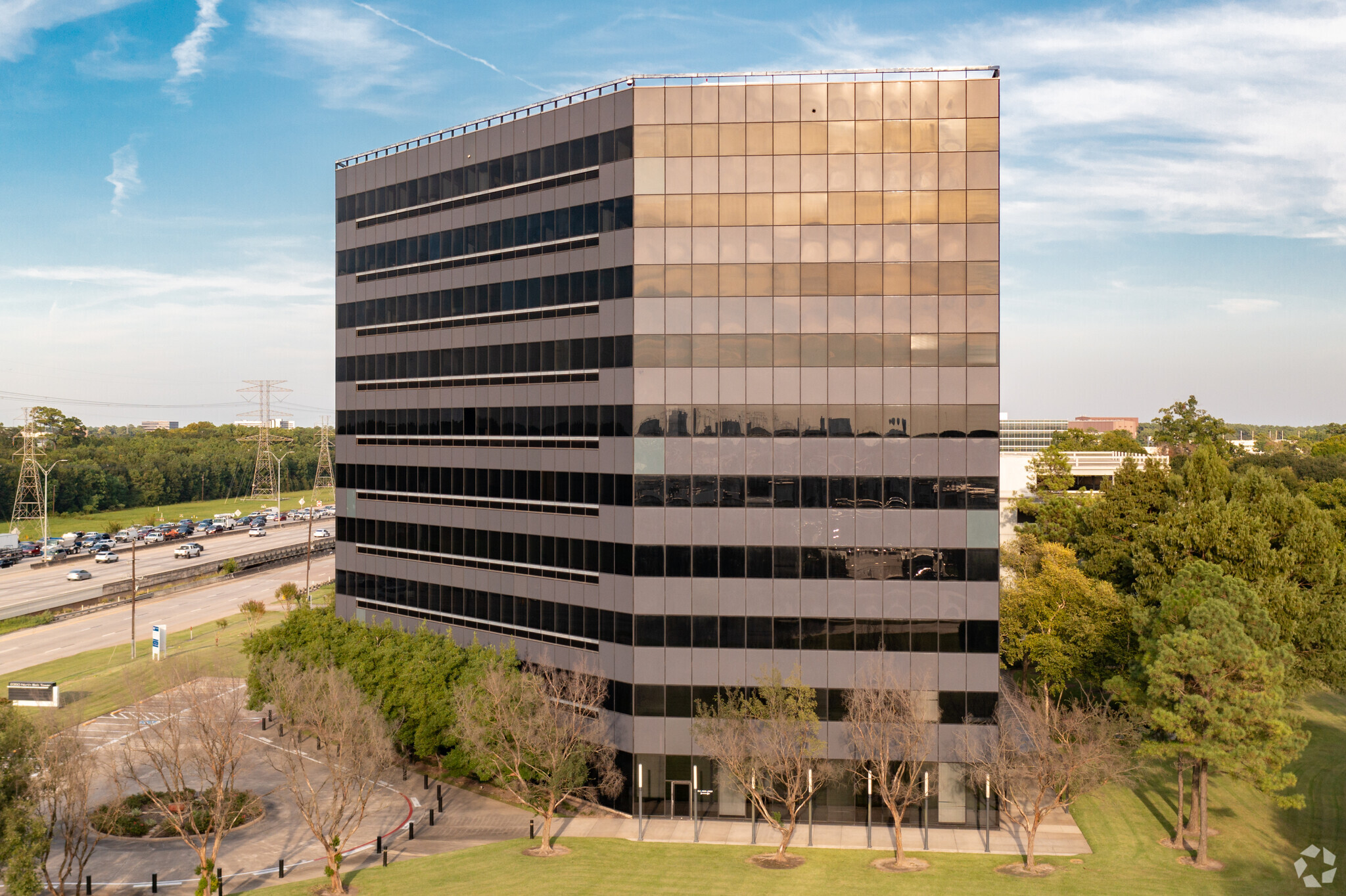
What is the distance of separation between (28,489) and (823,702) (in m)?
159

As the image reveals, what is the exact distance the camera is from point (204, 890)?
33875 mm

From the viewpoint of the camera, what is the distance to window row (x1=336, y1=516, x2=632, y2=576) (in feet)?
162

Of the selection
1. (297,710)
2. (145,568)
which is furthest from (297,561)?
(297,710)

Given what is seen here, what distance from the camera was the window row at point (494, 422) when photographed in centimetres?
5000

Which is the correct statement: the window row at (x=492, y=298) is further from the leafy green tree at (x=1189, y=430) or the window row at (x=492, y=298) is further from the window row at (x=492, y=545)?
the leafy green tree at (x=1189, y=430)

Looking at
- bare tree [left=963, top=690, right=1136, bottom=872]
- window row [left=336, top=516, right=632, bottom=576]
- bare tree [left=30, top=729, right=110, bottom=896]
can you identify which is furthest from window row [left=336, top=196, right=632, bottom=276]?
bare tree [left=30, top=729, right=110, bottom=896]

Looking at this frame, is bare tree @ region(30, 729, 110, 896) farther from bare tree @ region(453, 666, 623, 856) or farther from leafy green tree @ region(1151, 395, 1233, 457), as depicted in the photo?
leafy green tree @ region(1151, 395, 1233, 457)

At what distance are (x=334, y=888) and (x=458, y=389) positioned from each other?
105ft

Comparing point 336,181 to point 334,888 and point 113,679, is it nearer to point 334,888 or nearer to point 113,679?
point 113,679

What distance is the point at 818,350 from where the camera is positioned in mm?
47469

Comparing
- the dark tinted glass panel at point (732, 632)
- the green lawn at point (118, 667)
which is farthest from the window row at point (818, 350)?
the green lawn at point (118, 667)

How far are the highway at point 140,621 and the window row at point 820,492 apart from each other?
44977 millimetres

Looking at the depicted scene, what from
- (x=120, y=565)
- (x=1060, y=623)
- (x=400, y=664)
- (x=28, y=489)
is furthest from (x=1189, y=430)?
(x=28, y=489)

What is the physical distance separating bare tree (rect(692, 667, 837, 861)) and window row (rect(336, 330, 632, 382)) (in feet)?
65.4
